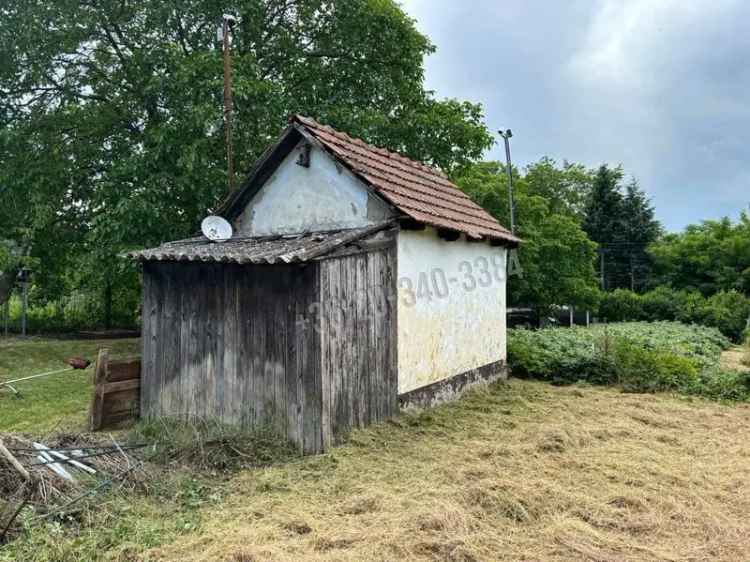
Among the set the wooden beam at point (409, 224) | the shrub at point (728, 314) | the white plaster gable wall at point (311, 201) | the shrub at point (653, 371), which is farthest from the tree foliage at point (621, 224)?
the white plaster gable wall at point (311, 201)

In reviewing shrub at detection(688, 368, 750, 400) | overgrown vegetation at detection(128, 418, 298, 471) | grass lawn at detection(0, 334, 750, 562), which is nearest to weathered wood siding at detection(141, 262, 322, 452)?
overgrown vegetation at detection(128, 418, 298, 471)

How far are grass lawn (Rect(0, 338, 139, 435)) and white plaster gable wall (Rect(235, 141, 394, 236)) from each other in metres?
4.14

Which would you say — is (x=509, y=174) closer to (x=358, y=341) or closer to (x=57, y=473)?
(x=358, y=341)

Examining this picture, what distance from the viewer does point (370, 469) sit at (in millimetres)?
5840

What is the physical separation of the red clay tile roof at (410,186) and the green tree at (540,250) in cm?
1300

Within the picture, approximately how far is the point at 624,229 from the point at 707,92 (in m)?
24.7

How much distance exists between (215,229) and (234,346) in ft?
7.08

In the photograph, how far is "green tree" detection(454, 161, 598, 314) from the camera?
2398 centimetres

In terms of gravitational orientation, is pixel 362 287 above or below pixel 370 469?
above

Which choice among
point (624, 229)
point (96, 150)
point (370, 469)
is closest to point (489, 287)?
point (370, 469)

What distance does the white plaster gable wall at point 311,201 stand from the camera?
770 centimetres

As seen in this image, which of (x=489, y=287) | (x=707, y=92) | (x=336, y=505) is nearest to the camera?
(x=336, y=505)

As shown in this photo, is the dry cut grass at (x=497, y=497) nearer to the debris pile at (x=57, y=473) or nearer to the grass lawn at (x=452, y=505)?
the grass lawn at (x=452, y=505)

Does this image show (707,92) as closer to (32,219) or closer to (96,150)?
(96,150)
